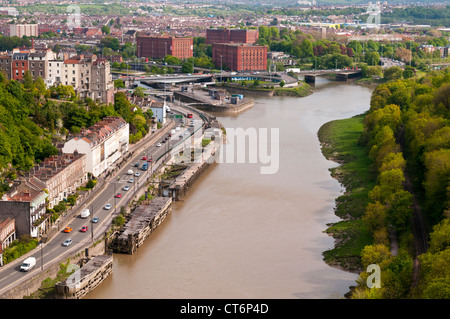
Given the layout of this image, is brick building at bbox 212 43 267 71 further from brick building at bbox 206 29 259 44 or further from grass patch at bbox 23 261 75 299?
grass patch at bbox 23 261 75 299

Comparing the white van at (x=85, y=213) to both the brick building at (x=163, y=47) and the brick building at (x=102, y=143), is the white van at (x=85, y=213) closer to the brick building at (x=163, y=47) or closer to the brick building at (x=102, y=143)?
the brick building at (x=102, y=143)

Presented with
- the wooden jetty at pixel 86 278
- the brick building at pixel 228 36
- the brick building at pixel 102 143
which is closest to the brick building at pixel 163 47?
the brick building at pixel 228 36

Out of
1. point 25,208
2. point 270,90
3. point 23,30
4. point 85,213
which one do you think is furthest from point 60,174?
point 23,30

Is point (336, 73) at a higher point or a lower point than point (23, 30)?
lower

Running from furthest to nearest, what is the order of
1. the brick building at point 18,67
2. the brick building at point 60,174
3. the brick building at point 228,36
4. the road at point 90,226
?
the brick building at point 228,36 → the brick building at point 18,67 → the brick building at point 60,174 → the road at point 90,226

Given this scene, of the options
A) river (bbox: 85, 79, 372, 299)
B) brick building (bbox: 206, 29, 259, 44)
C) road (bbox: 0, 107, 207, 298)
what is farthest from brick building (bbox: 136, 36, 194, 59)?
road (bbox: 0, 107, 207, 298)

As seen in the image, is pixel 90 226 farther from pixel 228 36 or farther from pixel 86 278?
pixel 228 36
